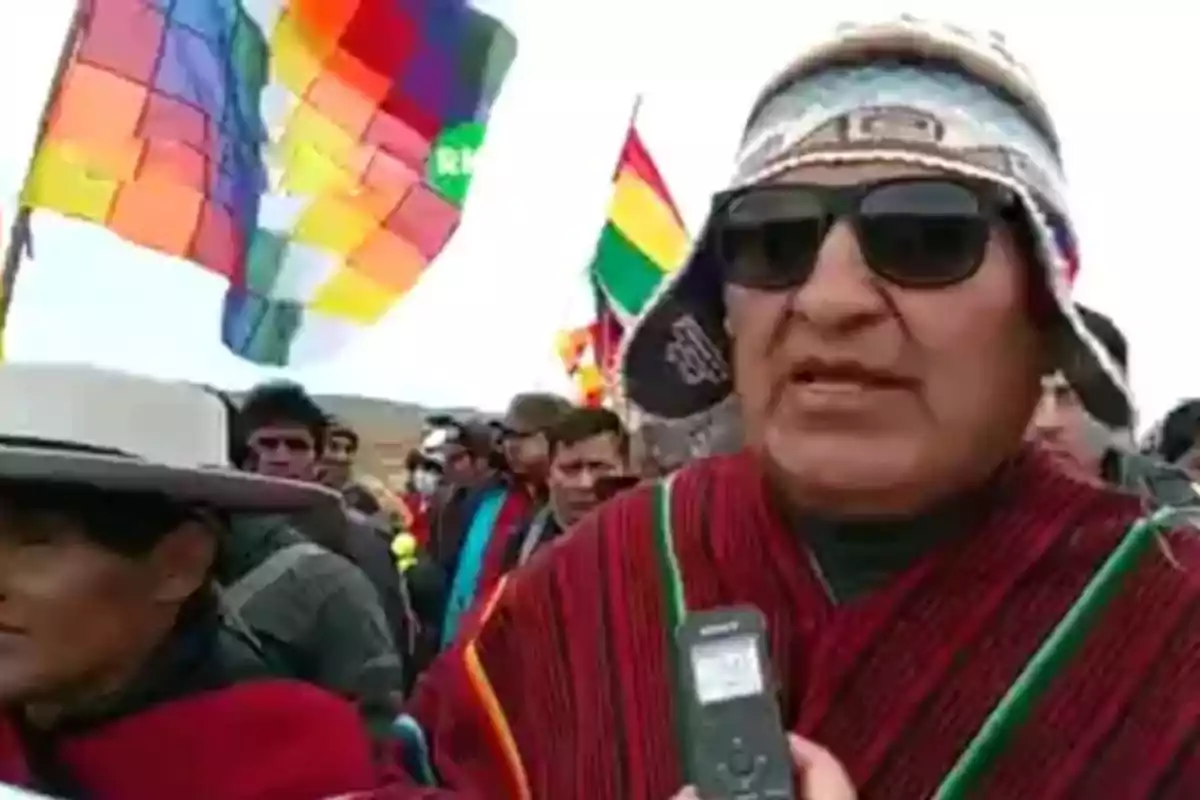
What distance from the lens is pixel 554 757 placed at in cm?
178

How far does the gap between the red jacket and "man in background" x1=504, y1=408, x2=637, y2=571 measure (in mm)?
3006

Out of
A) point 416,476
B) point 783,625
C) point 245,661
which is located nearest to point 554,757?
point 783,625

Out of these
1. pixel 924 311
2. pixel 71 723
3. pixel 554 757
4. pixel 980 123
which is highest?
pixel 980 123

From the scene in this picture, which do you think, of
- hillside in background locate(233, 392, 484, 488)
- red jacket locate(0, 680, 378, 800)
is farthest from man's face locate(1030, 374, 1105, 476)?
hillside in background locate(233, 392, 484, 488)

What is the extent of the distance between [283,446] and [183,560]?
311 cm

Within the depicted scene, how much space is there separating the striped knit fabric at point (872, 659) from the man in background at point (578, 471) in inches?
135

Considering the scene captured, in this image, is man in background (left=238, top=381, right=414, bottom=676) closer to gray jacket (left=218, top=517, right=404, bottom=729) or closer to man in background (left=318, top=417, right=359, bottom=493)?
man in background (left=318, top=417, right=359, bottom=493)

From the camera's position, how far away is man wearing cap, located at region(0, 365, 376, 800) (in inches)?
86.9

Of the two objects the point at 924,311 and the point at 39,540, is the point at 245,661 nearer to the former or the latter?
the point at 39,540

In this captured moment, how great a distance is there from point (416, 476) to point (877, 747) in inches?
416

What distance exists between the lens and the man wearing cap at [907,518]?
64.1 inches

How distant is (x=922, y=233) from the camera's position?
163cm

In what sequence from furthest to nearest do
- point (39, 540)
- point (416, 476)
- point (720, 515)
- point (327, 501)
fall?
point (416, 476)
point (327, 501)
point (39, 540)
point (720, 515)

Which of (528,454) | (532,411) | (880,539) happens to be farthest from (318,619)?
(532,411)
